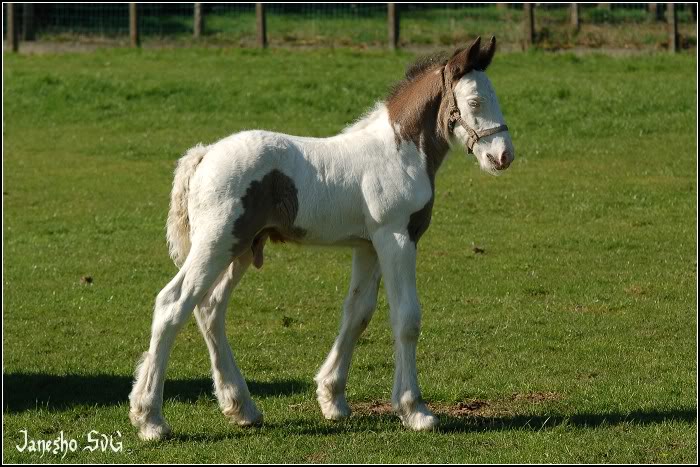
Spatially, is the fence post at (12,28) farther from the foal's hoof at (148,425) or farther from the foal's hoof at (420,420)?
the foal's hoof at (420,420)

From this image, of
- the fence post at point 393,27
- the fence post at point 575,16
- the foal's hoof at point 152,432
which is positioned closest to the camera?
the foal's hoof at point 152,432

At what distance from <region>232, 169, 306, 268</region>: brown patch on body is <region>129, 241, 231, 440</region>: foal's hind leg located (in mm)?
177

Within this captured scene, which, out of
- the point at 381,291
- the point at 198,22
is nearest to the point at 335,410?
Answer: the point at 381,291

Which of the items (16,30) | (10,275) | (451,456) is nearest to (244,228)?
(451,456)

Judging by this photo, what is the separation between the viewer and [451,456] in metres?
7.78

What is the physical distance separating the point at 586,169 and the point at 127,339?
9749mm

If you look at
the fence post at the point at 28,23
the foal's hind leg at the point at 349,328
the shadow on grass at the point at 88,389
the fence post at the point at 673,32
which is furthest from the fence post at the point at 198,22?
the foal's hind leg at the point at 349,328

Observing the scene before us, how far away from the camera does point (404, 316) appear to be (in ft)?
27.4

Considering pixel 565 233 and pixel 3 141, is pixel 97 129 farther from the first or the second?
pixel 565 233

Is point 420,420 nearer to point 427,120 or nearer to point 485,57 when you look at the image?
point 427,120

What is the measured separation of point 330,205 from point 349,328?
1.06 m

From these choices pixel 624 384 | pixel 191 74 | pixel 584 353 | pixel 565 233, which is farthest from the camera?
pixel 191 74

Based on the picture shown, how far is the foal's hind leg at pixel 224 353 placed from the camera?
27.9 ft

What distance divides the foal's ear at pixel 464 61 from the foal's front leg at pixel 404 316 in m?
1.16
